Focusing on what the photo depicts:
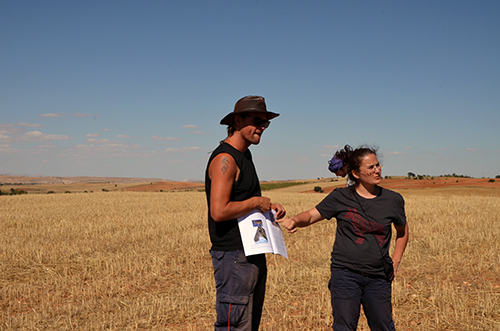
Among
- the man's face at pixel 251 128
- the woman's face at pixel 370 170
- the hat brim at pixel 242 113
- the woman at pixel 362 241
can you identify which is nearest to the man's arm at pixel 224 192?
the man's face at pixel 251 128

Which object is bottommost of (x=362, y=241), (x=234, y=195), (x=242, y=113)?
(x=362, y=241)

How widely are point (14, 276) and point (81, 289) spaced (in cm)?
214

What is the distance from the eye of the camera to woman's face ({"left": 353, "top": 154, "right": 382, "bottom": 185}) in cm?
361

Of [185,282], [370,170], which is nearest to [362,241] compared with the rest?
[370,170]

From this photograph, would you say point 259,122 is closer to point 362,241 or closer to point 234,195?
point 234,195

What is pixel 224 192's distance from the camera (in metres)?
2.99

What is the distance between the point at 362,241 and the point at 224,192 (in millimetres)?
1454

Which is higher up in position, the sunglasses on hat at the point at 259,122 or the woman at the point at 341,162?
the sunglasses on hat at the point at 259,122

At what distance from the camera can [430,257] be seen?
9.27 metres

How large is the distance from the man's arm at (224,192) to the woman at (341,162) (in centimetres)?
127

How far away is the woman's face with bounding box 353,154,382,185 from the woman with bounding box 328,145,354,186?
0.81 feet

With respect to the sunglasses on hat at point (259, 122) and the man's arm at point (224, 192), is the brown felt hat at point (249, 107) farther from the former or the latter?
the man's arm at point (224, 192)

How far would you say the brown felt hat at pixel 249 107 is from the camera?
3.24 meters

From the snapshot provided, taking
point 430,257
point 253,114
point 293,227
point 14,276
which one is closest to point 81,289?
point 14,276
